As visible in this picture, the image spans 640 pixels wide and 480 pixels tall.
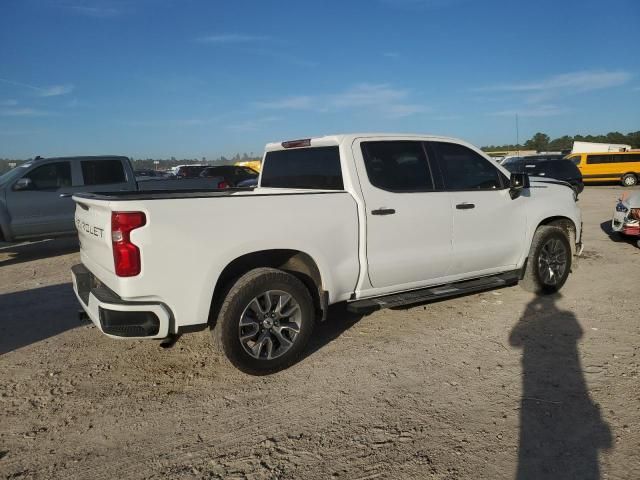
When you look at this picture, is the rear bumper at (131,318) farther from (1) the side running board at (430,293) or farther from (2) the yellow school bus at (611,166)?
(2) the yellow school bus at (611,166)

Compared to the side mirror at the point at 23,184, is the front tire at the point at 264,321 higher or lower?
lower

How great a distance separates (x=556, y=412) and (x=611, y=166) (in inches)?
1039

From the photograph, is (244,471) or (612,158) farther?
(612,158)

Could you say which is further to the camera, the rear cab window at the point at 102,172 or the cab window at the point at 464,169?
the rear cab window at the point at 102,172

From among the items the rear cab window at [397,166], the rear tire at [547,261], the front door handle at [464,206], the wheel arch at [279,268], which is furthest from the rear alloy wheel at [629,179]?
the wheel arch at [279,268]

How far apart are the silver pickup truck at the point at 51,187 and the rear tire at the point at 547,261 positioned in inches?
243

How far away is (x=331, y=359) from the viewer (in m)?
3.99

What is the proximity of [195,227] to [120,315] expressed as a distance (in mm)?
762

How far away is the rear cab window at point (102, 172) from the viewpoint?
9.23 meters

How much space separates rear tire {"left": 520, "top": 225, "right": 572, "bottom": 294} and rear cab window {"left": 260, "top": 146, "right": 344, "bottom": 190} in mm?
2578

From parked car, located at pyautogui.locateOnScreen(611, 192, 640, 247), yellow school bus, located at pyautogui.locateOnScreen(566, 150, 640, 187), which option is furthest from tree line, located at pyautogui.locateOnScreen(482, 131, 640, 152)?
parked car, located at pyautogui.locateOnScreen(611, 192, 640, 247)

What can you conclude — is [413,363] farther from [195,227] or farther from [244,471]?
[195,227]

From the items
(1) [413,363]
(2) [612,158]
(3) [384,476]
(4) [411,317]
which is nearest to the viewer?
(3) [384,476]

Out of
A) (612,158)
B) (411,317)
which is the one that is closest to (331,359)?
(411,317)
